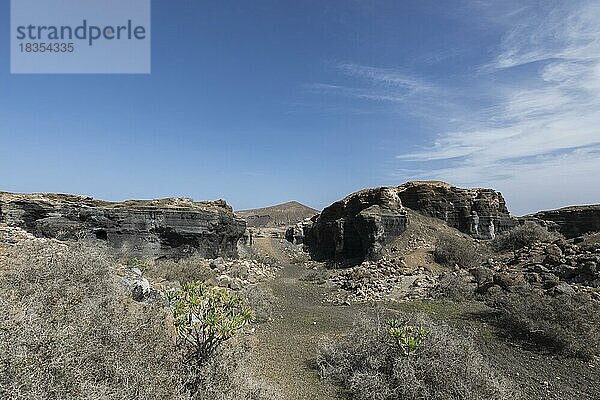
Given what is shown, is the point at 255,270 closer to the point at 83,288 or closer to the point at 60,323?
the point at 83,288

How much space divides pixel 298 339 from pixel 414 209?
A: 21.4m

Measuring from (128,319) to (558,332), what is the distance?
8.88 m

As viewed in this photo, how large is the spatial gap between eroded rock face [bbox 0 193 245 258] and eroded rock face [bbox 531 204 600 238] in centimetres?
2628

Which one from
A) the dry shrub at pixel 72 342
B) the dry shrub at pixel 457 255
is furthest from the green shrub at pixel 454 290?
the dry shrub at pixel 72 342

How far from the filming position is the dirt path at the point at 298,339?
20.8ft

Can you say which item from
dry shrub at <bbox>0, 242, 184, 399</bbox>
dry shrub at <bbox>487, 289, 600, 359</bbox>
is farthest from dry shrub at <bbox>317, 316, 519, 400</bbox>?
dry shrub at <bbox>0, 242, 184, 399</bbox>

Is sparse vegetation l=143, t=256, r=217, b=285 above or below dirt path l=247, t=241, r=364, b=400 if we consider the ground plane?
above

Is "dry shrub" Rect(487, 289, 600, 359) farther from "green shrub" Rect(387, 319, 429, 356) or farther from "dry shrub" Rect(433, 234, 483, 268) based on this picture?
"dry shrub" Rect(433, 234, 483, 268)

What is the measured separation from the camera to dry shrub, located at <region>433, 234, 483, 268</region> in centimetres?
Answer: 2042

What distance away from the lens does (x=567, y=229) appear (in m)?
29.1

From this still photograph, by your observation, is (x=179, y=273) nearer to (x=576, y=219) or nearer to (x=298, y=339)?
(x=298, y=339)

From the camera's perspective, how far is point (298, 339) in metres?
9.20

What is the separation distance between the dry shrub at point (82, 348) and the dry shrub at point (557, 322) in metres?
6.91

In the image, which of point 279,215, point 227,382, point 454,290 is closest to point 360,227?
point 454,290
